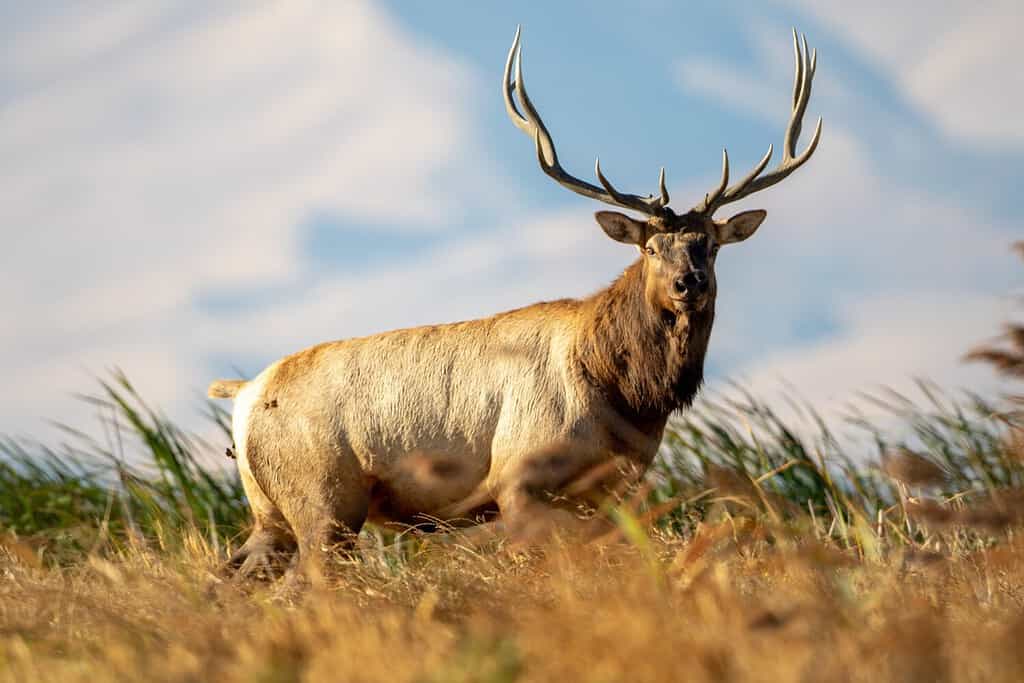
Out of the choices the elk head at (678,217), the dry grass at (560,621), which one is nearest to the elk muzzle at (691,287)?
the elk head at (678,217)

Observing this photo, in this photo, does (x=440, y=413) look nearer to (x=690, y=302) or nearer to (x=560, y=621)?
(x=690, y=302)

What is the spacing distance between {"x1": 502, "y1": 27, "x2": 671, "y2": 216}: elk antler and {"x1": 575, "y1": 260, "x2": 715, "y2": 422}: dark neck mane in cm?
58

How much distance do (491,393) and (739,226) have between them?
171 cm

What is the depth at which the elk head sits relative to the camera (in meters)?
6.50

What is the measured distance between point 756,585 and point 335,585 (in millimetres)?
1617

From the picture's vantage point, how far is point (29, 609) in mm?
4625

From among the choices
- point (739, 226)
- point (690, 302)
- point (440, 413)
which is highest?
point (739, 226)

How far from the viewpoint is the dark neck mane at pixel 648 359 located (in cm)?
662

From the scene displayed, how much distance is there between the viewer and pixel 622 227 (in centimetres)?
691

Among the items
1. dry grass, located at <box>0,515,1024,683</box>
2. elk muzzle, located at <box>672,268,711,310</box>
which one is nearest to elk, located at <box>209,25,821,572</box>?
elk muzzle, located at <box>672,268,711,310</box>

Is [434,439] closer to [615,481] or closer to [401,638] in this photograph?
[615,481]

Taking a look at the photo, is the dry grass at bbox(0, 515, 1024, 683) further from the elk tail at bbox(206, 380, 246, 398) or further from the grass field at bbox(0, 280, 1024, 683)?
the elk tail at bbox(206, 380, 246, 398)

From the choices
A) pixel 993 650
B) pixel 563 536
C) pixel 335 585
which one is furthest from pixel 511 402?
pixel 993 650

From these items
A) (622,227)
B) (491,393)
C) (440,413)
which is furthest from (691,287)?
(440,413)
